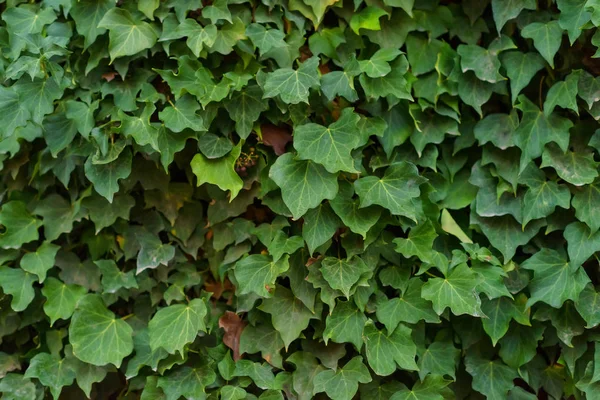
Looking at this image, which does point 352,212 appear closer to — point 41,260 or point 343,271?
point 343,271

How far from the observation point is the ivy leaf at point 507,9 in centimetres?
247

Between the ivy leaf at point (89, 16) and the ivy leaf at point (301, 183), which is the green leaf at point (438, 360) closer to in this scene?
the ivy leaf at point (301, 183)

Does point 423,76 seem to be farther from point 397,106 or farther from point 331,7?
point 331,7

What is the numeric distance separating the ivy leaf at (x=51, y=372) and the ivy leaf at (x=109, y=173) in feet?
2.23

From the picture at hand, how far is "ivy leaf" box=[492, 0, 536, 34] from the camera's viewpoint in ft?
8.09

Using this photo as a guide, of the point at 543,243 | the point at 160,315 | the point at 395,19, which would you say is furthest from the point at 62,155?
the point at 543,243

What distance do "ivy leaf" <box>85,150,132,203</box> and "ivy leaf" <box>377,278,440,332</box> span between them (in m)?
1.03

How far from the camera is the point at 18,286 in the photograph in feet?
8.57

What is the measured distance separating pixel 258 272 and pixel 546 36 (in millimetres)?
1295

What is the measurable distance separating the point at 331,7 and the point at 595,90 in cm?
98

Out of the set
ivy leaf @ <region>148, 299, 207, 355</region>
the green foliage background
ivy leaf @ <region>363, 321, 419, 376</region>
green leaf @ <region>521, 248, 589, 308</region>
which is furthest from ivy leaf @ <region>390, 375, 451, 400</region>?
ivy leaf @ <region>148, 299, 207, 355</region>

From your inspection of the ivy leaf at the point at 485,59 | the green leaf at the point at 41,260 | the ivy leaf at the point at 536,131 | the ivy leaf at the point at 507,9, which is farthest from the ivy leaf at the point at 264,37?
the green leaf at the point at 41,260

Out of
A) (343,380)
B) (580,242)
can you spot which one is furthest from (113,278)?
(580,242)

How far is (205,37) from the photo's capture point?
7.99 ft
